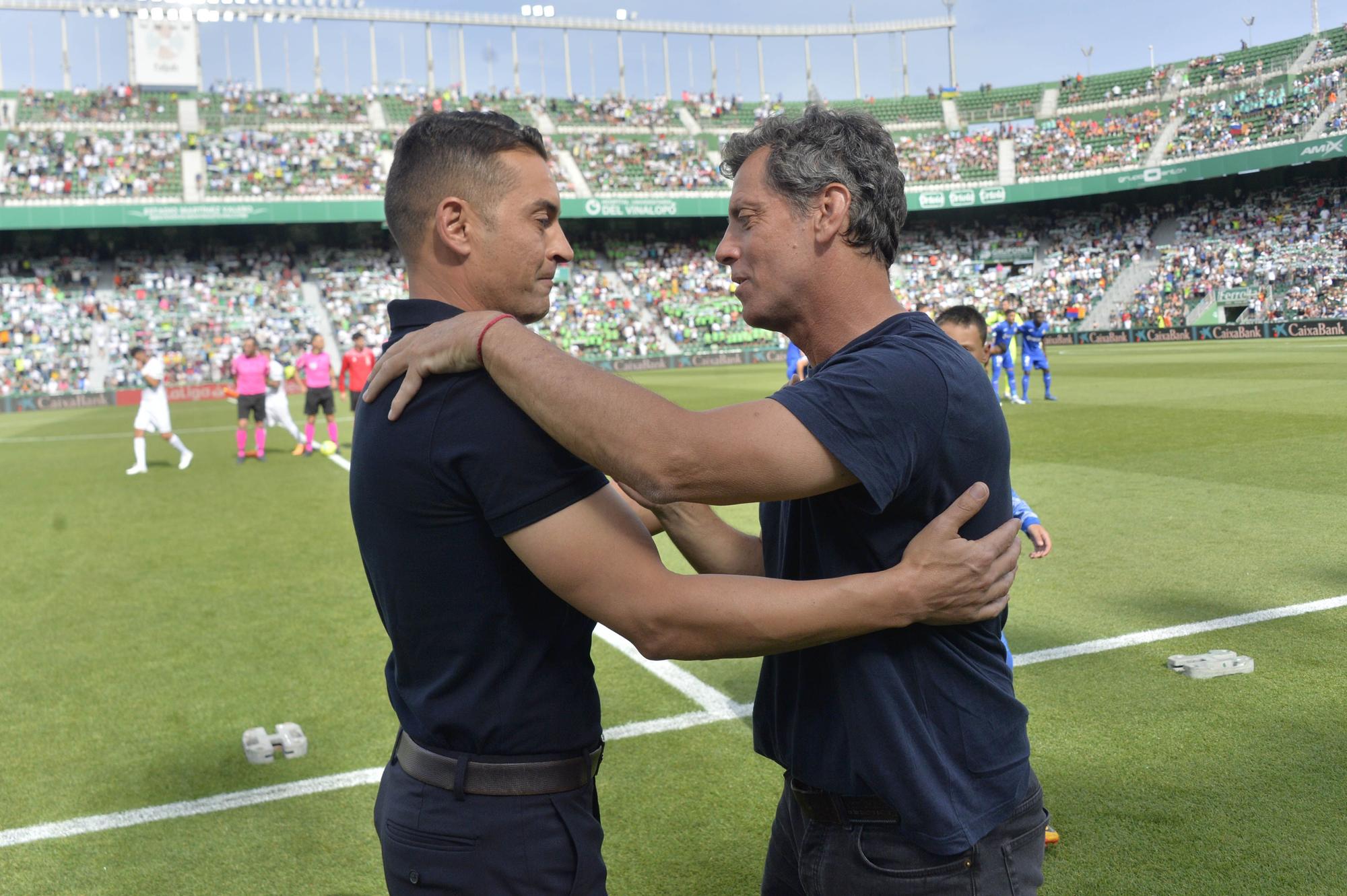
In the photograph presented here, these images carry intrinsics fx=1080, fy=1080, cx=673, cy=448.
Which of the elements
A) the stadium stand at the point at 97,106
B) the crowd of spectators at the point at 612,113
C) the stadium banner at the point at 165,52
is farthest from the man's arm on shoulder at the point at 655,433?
the stadium banner at the point at 165,52

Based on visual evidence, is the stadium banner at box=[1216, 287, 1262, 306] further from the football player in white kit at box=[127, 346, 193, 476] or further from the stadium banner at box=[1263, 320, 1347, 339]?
the football player in white kit at box=[127, 346, 193, 476]

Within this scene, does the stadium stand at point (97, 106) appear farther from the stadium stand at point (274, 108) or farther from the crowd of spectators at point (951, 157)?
the crowd of spectators at point (951, 157)

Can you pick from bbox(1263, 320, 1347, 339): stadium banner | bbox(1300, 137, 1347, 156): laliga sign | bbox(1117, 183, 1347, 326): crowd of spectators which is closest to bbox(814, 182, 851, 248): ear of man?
bbox(1263, 320, 1347, 339): stadium banner

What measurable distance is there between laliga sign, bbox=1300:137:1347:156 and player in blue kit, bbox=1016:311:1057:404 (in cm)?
3202

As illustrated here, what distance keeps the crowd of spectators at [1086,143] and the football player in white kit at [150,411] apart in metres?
50.8

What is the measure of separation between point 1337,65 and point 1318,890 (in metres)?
58.8

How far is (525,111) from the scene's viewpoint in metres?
61.2

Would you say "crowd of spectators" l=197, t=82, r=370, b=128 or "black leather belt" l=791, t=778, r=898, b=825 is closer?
"black leather belt" l=791, t=778, r=898, b=825

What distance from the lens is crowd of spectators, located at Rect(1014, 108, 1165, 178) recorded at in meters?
56.7

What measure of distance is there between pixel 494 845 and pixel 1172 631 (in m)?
5.88

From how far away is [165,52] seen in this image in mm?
56062

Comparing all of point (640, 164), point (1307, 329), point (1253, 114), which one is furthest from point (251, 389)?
point (1253, 114)

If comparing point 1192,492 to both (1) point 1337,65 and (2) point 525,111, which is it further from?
(2) point 525,111

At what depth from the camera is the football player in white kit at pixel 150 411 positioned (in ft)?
59.2
